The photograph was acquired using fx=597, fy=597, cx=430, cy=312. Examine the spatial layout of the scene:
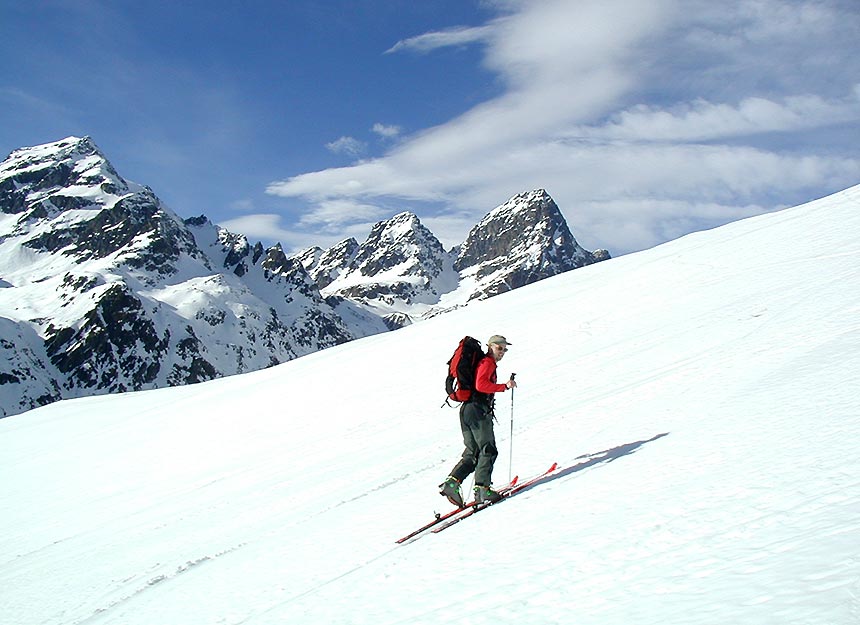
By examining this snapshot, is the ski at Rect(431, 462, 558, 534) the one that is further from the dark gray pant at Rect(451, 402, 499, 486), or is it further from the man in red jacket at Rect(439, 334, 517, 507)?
the dark gray pant at Rect(451, 402, 499, 486)

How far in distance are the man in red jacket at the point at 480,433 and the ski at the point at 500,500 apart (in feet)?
0.28

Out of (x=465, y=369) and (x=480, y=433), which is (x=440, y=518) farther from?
(x=465, y=369)

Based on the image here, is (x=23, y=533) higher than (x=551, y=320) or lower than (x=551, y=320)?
lower

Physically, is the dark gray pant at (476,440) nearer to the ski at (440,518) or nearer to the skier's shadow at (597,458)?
the ski at (440,518)

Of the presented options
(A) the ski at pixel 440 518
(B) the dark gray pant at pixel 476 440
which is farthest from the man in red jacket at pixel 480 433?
(A) the ski at pixel 440 518

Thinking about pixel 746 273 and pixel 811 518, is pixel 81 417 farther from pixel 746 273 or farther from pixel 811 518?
pixel 811 518

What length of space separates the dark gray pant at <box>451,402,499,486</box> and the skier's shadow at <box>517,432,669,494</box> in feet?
1.99

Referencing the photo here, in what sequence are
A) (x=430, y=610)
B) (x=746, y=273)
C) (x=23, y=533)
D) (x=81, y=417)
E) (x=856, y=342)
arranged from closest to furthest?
(x=430, y=610) < (x=856, y=342) < (x=23, y=533) < (x=746, y=273) < (x=81, y=417)

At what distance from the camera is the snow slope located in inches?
157

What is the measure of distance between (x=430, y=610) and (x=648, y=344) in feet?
38.7

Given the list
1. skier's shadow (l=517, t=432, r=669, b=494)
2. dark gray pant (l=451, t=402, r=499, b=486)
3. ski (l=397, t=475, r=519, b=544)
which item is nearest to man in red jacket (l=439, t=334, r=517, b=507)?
dark gray pant (l=451, t=402, r=499, b=486)

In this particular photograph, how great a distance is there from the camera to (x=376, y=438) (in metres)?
13.5

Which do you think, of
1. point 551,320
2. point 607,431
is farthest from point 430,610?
point 551,320

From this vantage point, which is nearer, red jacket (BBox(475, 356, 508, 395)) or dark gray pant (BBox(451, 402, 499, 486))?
red jacket (BBox(475, 356, 508, 395))
